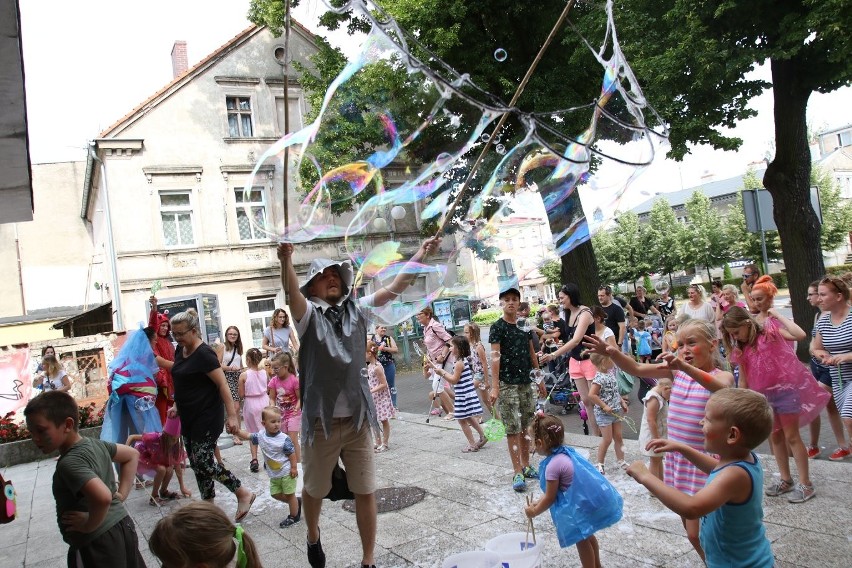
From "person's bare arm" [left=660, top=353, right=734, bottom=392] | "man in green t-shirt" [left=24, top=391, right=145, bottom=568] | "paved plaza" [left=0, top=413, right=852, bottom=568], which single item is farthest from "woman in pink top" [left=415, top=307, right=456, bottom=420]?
"man in green t-shirt" [left=24, top=391, right=145, bottom=568]

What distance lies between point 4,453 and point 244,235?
1236 centimetres

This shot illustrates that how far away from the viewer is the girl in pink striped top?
3.62 meters

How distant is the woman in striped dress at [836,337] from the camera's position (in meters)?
5.39

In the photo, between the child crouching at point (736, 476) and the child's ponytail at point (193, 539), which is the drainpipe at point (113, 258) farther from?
the child crouching at point (736, 476)

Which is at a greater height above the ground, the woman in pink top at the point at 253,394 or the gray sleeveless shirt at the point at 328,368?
the gray sleeveless shirt at the point at 328,368

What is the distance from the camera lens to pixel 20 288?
2988cm

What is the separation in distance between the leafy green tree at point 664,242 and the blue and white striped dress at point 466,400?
45.9 m

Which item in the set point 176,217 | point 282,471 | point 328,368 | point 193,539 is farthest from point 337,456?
point 176,217

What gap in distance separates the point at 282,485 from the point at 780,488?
3874mm

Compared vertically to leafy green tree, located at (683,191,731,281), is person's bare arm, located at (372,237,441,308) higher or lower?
lower

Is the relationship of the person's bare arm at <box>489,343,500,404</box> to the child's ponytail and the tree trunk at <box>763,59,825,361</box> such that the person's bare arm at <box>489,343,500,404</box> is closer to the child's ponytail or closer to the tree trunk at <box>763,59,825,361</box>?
the child's ponytail

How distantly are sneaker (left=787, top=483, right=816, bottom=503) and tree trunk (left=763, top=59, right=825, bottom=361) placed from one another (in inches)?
323

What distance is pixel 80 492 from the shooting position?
3.06 m

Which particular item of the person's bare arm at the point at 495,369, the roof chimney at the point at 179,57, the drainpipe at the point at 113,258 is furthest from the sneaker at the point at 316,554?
the roof chimney at the point at 179,57
